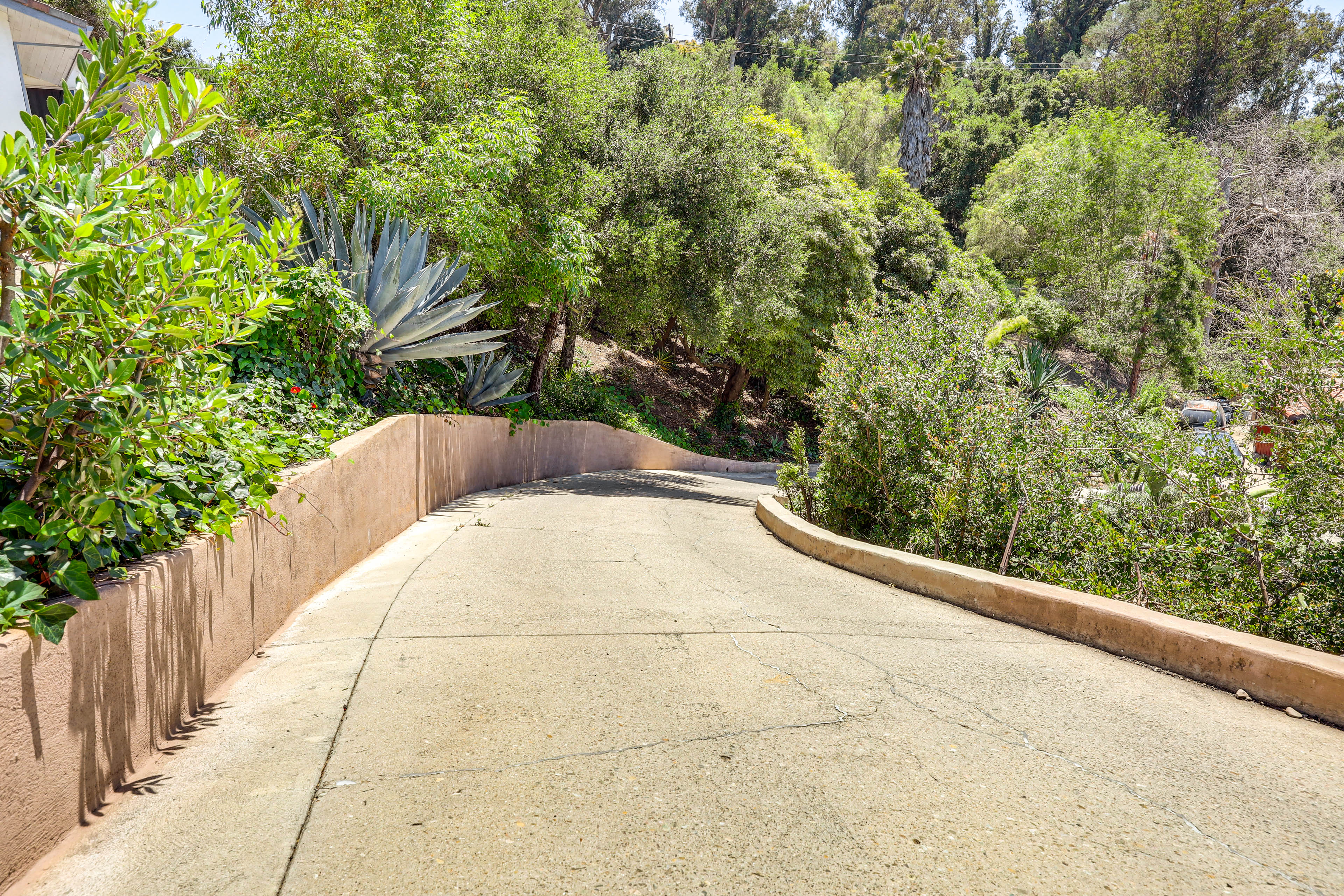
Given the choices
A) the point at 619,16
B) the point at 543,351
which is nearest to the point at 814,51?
the point at 619,16

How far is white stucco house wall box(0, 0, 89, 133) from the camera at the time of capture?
38.3ft

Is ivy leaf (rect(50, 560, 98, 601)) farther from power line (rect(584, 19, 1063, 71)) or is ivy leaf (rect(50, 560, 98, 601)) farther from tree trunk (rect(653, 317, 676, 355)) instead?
power line (rect(584, 19, 1063, 71))

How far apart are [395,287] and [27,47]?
10.4m

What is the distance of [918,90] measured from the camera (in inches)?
1341

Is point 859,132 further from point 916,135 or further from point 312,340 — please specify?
point 312,340

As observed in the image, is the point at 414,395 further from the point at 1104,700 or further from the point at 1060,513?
the point at 1104,700

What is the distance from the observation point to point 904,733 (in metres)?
3.48

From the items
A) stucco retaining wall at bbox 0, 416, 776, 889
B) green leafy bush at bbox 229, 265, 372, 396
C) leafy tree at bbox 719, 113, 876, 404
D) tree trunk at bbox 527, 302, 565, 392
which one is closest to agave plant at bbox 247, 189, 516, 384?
green leafy bush at bbox 229, 265, 372, 396

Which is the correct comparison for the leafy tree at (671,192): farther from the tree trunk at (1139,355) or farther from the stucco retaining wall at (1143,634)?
the tree trunk at (1139,355)

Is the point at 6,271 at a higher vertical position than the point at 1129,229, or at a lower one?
lower

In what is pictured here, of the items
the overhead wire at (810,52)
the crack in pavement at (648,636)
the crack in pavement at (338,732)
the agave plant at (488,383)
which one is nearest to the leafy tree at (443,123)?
the agave plant at (488,383)

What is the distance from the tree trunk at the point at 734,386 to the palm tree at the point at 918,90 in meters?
13.4

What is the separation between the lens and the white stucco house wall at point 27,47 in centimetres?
1167

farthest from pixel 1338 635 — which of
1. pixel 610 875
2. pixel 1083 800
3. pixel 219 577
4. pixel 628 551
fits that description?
pixel 219 577
